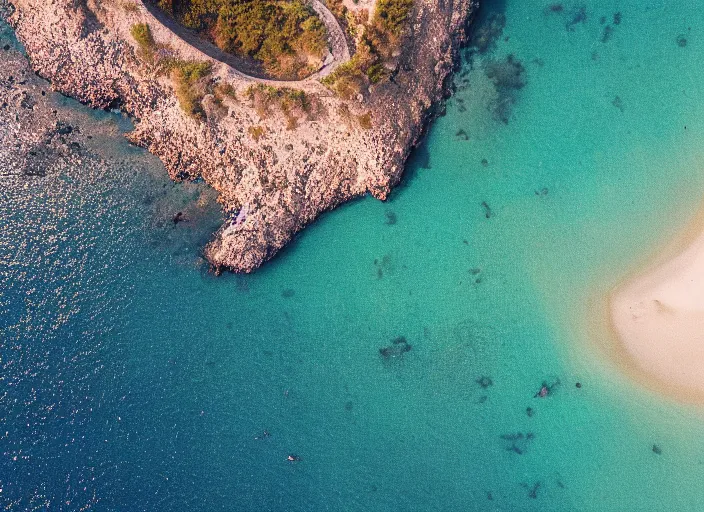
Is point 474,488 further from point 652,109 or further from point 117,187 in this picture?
point 117,187

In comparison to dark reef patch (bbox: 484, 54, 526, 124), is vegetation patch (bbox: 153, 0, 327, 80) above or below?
below

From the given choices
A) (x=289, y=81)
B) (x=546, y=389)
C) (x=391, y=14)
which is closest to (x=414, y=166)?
(x=391, y=14)

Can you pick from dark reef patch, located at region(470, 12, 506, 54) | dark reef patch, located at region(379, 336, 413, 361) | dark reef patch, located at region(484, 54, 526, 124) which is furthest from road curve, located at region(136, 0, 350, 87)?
dark reef patch, located at region(379, 336, 413, 361)

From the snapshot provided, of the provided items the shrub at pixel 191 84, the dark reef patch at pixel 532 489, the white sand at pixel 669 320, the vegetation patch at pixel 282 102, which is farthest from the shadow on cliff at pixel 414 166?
the dark reef patch at pixel 532 489

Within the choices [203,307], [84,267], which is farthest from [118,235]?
[203,307]

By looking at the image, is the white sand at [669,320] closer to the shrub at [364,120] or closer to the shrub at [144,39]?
the shrub at [364,120]

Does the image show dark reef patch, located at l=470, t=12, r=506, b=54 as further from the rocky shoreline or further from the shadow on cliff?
the shadow on cliff

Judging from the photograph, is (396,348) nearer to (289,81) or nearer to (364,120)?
(364,120)

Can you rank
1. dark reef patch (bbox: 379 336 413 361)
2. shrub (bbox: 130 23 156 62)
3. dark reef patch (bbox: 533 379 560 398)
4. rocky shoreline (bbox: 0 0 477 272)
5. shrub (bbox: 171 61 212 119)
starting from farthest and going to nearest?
dark reef patch (bbox: 533 379 560 398) < dark reef patch (bbox: 379 336 413 361) < rocky shoreline (bbox: 0 0 477 272) < shrub (bbox: 171 61 212 119) < shrub (bbox: 130 23 156 62)
